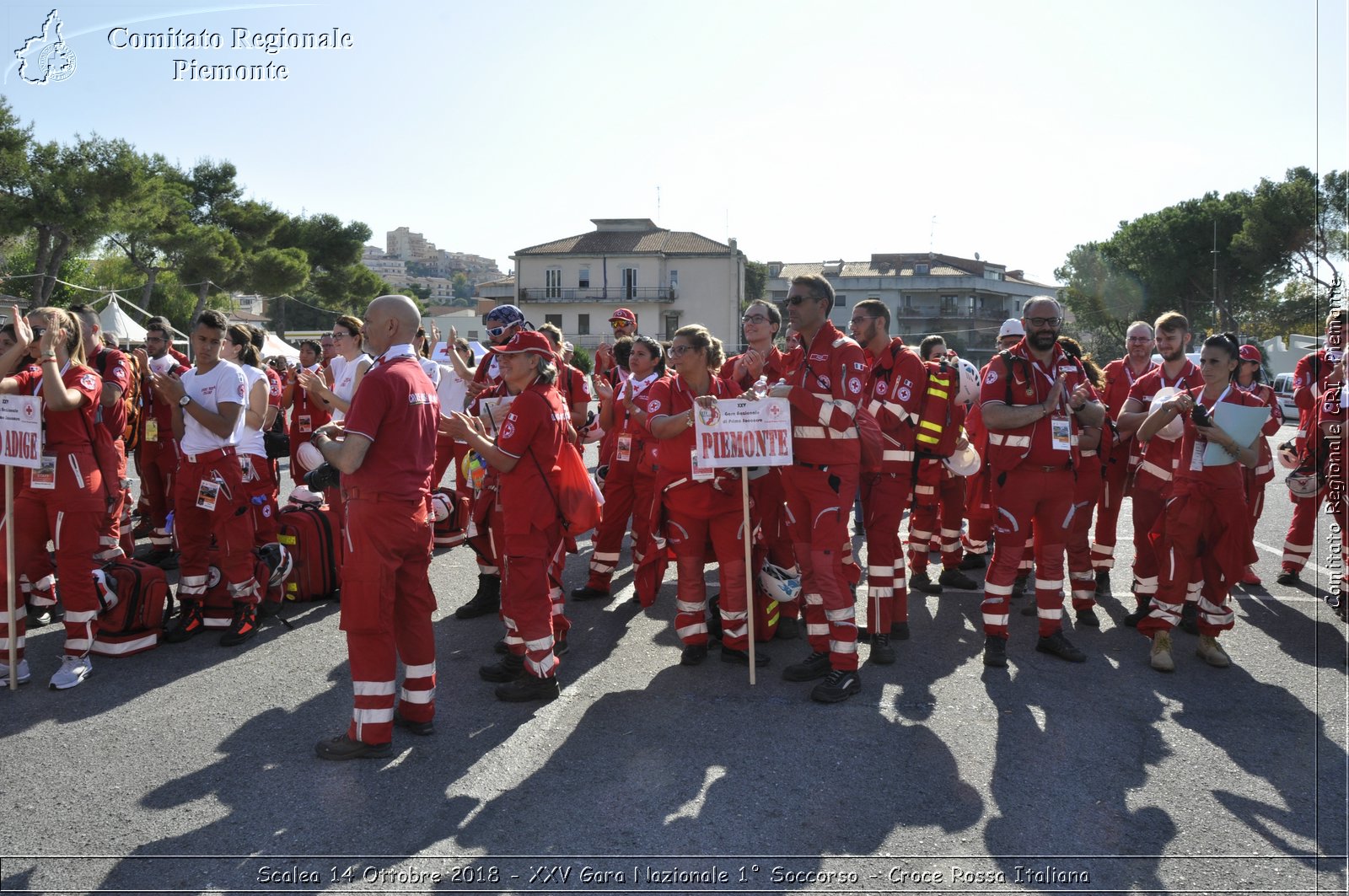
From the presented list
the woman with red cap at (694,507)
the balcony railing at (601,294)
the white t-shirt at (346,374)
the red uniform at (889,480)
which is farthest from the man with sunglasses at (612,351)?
the balcony railing at (601,294)

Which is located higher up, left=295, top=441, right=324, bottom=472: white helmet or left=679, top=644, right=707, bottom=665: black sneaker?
left=295, top=441, right=324, bottom=472: white helmet

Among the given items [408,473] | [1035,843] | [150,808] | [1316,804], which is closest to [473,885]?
[150,808]

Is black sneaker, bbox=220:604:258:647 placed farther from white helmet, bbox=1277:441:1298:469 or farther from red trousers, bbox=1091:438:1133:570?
white helmet, bbox=1277:441:1298:469

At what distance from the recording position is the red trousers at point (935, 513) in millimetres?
7535

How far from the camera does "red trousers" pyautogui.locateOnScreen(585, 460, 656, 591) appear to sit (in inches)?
293

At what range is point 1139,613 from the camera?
6.89m

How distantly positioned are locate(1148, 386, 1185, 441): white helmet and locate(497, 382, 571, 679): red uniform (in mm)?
4142

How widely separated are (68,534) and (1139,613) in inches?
291

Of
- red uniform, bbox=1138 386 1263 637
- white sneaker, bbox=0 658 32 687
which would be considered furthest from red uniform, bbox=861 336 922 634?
white sneaker, bbox=0 658 32 687

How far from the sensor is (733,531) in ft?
18.9

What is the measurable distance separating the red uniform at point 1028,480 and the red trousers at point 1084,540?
93cm

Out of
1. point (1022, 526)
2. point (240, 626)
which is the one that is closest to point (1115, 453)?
point (1022, 526)

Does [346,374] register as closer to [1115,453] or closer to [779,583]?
[779,583]

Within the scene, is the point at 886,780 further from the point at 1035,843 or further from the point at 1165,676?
the point at 1165,676
